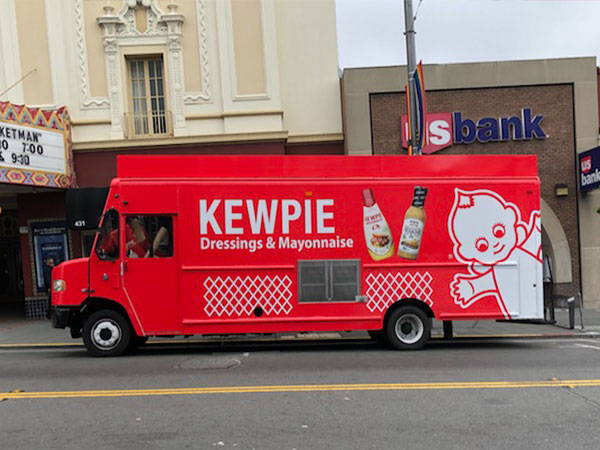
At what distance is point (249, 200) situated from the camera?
28.7 ft

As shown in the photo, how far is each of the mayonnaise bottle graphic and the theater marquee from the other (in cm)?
927

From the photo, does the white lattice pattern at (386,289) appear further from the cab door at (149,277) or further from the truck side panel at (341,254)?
the cab door at (149,277)

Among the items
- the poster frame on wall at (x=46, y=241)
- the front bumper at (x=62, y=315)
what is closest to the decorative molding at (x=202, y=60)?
the poster frame on wall at (x=46, y=241)

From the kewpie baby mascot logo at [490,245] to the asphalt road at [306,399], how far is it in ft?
3.56

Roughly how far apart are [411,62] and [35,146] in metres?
9.79

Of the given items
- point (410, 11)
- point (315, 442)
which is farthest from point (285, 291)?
point (410, 11)

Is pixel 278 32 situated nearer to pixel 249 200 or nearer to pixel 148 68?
pixel 148 68

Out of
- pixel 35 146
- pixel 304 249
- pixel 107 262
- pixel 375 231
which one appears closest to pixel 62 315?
pixel 107 262

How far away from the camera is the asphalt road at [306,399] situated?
4.92 metres

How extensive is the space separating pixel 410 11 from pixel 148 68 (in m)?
8.19

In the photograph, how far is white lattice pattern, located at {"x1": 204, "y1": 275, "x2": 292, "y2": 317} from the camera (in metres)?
8.75

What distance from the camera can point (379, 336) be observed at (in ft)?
31.5

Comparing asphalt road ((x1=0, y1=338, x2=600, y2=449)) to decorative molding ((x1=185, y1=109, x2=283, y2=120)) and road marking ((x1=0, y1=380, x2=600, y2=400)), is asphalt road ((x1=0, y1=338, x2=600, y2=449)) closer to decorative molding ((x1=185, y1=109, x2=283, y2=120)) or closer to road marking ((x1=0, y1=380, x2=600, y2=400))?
road marking ((x1=0, y1=380, x2=600, y2=400))

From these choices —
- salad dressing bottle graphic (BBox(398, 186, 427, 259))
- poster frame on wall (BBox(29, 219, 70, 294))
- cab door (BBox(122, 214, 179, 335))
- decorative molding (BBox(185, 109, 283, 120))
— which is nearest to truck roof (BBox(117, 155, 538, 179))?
salad dressing bottle graphic (BBox(398, 186, 427, 259))
